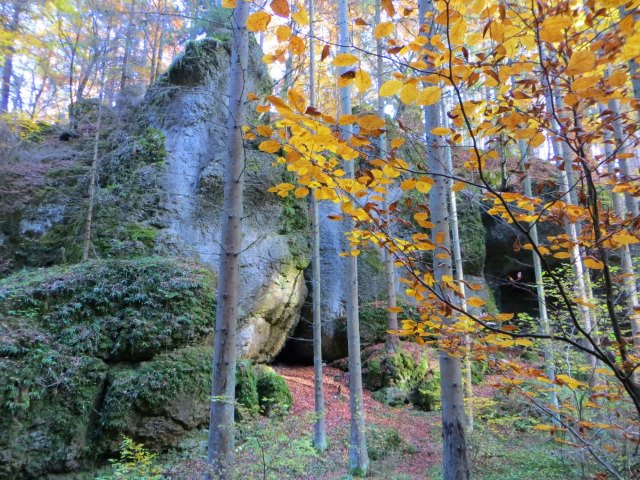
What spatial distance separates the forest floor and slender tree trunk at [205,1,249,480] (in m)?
0.19

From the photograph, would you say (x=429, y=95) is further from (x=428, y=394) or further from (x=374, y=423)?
(x=428, y=394)

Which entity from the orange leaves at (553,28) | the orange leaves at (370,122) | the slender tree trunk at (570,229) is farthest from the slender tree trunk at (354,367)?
the orange leaves at (553,28)

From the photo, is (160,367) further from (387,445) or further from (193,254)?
(387,445)

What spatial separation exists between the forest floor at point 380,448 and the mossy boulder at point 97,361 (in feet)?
2.98

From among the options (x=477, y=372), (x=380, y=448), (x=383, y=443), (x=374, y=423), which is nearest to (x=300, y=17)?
(x=380, y=448)

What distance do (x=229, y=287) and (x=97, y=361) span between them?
4.10 m

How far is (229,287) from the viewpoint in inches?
148

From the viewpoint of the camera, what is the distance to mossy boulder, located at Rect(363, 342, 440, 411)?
1046cm

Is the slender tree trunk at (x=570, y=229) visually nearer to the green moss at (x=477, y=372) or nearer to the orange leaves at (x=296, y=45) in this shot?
the orange leaves at (x=296, y=45)

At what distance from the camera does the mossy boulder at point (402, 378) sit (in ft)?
34.3

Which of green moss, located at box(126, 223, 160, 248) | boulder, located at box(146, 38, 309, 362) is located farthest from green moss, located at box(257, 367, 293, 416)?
green moss, located at box(126, 223, 160, 248)

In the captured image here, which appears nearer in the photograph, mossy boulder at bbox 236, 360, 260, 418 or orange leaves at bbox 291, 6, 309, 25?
orange leaves at bbox 291, 6, 309, 25

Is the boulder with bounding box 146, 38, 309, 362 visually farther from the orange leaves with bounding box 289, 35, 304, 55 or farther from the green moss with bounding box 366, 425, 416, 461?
the orange leaves with bounding box 289, 35, 304, 55

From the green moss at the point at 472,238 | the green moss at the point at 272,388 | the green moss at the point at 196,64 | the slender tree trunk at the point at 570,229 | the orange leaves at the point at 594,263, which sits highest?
the green moss at the point at 196,64
